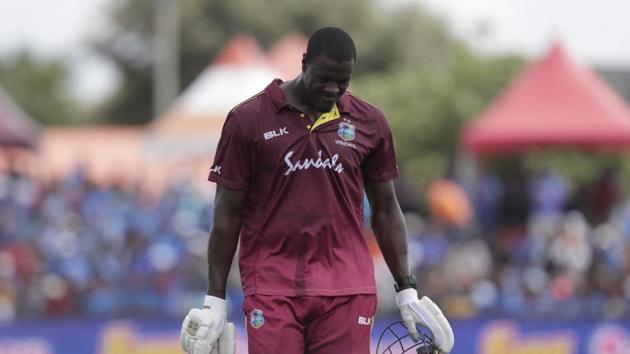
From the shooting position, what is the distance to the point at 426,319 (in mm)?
6262

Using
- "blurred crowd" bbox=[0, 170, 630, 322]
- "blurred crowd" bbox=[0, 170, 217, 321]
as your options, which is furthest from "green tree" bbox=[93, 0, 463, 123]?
"blurred crowd" bbox=[0, 170, 630, 322]

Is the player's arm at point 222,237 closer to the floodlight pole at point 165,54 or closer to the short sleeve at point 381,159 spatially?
the short sleeve at point 381,159

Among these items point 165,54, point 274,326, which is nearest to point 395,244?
point 274,326

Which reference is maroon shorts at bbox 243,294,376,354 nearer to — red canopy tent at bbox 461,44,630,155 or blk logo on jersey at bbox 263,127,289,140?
blk logo on jersey at bbox 263,127,289,140

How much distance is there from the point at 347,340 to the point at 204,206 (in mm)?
12727

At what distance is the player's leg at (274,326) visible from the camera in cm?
598

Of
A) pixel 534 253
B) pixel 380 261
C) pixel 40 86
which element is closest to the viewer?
pixel 380 261

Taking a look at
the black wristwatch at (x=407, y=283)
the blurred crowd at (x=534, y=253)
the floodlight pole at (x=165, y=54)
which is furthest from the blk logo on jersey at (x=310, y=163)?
the floodlight pole at (x=165, y=54)

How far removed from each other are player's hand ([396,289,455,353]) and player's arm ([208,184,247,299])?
0.86 metres

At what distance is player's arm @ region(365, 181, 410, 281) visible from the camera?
6410 mm

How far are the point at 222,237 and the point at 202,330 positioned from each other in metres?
0.45

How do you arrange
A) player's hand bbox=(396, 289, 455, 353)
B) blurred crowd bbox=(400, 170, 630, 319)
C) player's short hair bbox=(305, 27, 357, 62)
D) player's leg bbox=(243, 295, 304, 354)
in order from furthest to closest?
blurred crowd bbox=(400, 170, 630, 319) < player's hand bbox=(396, 289, 455, 353) < player's leg bbox=(243, 295, 304, 354) < player's short hair bbox=(305, 27, 357, 62)

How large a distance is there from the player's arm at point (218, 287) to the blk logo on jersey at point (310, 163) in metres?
0.25

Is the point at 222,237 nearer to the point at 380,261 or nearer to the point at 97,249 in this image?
the point at 380,261
